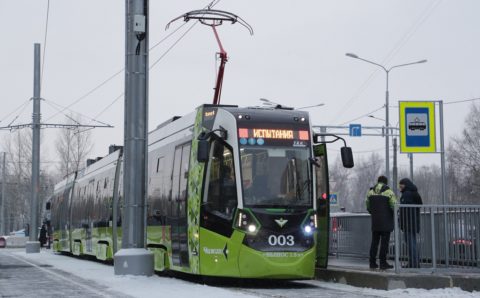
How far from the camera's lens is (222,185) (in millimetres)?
14359

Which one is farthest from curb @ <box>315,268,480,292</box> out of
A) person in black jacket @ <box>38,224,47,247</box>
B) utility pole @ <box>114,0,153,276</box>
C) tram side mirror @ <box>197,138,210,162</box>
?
person in black jacket @ <box>38,224,47,247</box>

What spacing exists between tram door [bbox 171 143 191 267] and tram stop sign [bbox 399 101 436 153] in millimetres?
4579

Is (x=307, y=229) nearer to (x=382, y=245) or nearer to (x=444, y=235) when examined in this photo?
(x=382, y=245)

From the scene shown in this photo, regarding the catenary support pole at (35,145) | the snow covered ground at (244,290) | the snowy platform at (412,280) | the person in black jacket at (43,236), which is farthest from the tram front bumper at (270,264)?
the person in black jacket at (43,236)

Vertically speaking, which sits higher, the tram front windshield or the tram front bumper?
the tram front windshield

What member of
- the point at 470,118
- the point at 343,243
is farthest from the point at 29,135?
the point at 343,243

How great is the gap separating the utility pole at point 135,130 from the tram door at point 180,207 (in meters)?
0.77

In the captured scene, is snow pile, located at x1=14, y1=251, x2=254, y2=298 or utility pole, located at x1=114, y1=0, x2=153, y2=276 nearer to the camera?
snow pile, located at x1=14, y1=251, x2=254, y2=298

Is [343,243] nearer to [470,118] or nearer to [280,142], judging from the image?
[280,142]

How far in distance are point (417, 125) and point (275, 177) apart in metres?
4.17

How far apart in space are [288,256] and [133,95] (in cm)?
516

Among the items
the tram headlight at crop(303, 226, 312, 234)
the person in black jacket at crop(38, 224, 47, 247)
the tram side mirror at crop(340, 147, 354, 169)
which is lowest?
the person in black jacket at crop(38, 224, 47, 247)

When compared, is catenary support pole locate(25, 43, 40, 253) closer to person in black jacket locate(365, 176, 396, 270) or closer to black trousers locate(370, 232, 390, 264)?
black trousers locate(370, 232, 390, 264)

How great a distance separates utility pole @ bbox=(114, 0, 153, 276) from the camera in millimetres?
16750
